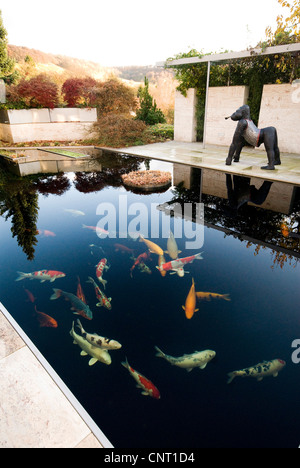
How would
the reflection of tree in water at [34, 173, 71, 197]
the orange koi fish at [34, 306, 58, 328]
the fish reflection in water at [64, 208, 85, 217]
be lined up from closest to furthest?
1. the orange koi fish at [34, 306, 58, 328]
2. the fish reflection in water at [64, 208, 85, 217]
3. the reflection of tree in water at [34, 173, 71, 197]

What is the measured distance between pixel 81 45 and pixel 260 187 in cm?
9890

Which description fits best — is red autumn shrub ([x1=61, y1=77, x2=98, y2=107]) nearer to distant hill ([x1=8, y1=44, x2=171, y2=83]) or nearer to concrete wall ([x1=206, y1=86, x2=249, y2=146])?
concrete wall ([x1=206, y1=86, x2=249, y2=146])

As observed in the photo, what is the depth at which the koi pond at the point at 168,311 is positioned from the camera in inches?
89.9

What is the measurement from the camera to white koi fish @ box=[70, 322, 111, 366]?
2.79 metres

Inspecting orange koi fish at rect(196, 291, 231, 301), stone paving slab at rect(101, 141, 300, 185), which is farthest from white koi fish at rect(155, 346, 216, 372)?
stone paving slab at rect(101, 141, 300, 185)

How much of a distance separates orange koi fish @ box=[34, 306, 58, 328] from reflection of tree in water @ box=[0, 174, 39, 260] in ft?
5.10

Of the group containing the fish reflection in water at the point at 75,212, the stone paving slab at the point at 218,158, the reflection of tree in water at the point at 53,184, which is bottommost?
the fish reflection in water at the point at 75,212

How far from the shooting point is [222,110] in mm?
13750

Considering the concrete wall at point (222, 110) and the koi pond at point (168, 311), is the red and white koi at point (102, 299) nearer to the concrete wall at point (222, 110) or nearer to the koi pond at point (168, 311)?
the koi pond at point (168, 311)

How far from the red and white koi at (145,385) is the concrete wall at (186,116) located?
48.9ft

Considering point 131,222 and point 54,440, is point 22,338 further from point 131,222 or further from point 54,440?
point 131,222

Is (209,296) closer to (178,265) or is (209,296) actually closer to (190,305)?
(190,305)

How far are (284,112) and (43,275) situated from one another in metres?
12.1

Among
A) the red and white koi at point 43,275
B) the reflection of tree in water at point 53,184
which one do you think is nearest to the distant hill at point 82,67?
the reflection of tree in water at point 53,184
